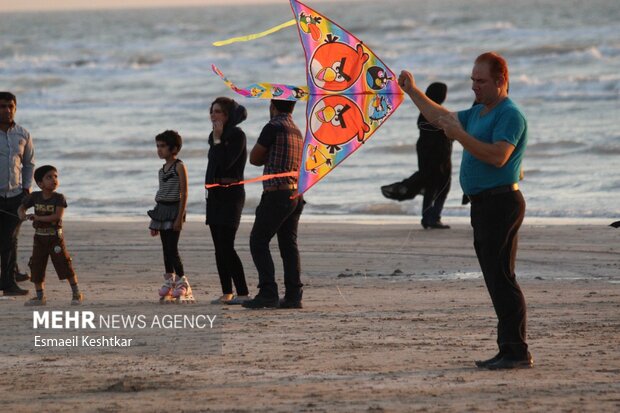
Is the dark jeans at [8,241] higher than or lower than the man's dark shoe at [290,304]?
higher

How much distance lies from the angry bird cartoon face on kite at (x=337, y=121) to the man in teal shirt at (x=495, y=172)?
1.24m

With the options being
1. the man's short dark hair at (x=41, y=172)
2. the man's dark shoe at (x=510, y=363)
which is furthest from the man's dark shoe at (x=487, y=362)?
the man's short dark hair at (x=41, y=172)

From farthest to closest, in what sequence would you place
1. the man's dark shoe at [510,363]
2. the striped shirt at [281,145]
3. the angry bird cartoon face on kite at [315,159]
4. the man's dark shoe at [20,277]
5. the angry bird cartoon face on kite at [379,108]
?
the man's dark shoe at [20,277] < the striped shirt at [281,145] < the angry bird cartoon face on kite at [315,159] < the angry bird cartoon face on kite at [379,108] < the man's dark shoe at [510,363]

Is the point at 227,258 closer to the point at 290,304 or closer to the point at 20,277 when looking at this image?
the point at 290,304

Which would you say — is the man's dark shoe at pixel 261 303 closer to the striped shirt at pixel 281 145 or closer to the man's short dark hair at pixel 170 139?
the striped shirt at pixel 281 145

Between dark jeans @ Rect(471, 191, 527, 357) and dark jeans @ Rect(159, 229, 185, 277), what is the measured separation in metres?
3.00

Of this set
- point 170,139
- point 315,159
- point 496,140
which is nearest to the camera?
point 496,140

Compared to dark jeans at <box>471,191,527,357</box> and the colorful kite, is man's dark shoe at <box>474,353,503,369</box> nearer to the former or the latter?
dark jeans at <box>471,191,527,357</box>

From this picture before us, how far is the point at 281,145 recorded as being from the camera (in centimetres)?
838

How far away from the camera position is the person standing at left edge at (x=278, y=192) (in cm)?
838

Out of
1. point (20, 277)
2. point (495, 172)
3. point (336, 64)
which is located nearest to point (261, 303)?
point (336, 64)

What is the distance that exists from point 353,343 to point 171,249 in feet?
6.70

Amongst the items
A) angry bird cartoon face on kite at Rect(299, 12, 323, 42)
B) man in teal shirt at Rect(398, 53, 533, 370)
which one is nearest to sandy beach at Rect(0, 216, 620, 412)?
man in teal shirt at Rect(398, 53, 533, 370)

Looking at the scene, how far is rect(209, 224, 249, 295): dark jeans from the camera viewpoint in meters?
8.83
